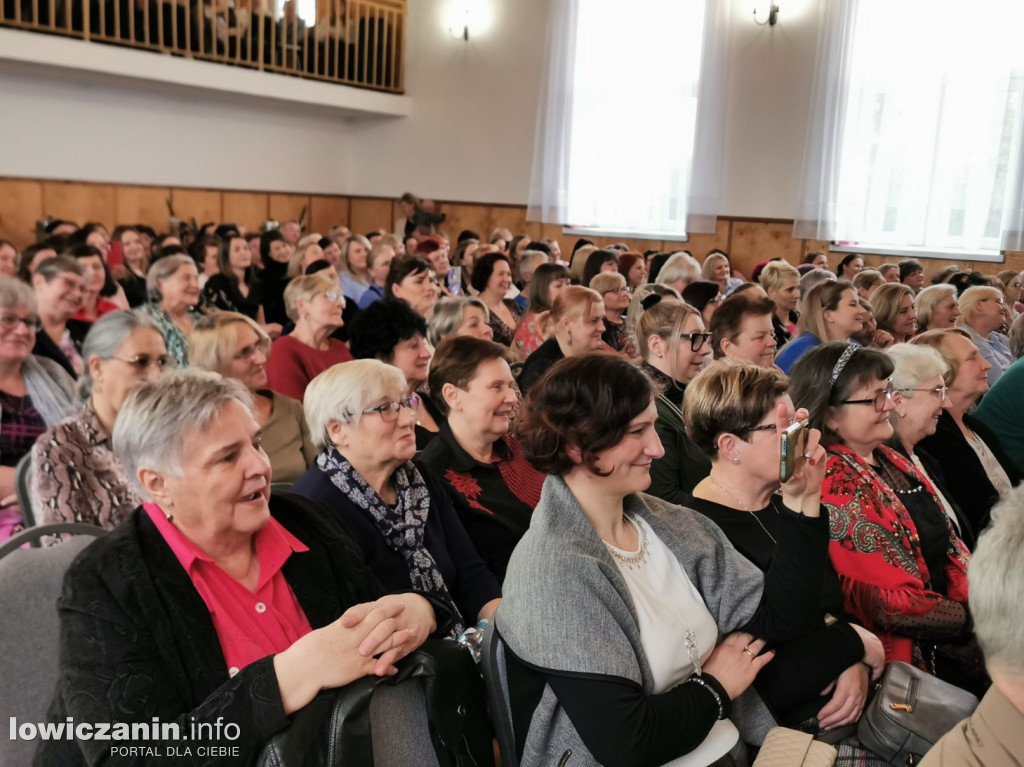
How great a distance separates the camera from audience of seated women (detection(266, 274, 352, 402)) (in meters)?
4.29

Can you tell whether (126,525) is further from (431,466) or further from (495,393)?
(495,393)

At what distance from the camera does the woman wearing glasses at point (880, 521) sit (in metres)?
2.26

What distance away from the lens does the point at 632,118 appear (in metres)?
11.5

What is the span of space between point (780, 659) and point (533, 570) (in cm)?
62

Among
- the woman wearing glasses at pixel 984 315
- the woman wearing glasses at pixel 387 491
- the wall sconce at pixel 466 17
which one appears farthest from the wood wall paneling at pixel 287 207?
the woman wearing glasses at pixel 387 491

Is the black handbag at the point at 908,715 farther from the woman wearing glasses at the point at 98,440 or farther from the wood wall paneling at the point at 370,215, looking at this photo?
the wood wall paneling at the point at 370,215

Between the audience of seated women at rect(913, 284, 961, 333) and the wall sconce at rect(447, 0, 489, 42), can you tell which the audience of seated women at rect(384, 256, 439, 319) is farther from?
the wall sconce at rect(447, 0, 489, 42)

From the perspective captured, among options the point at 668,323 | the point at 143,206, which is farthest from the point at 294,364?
the point at 143,206

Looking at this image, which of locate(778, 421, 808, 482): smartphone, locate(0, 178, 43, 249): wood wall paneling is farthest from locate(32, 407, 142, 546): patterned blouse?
locate(0, 178, 43, 249): wood wall paneling

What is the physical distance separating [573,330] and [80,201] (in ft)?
27.0

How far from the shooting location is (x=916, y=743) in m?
1.84

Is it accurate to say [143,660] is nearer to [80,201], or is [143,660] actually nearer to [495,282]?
[495,282]

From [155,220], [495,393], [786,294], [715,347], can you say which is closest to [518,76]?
[155,220]

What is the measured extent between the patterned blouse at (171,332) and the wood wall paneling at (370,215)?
8832 millimetres
